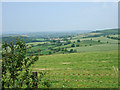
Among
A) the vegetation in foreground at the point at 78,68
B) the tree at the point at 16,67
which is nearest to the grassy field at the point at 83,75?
the vegetation in foreground at the point at 78,68

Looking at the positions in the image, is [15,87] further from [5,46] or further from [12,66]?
[5,46]

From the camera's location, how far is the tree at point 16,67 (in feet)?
12.3

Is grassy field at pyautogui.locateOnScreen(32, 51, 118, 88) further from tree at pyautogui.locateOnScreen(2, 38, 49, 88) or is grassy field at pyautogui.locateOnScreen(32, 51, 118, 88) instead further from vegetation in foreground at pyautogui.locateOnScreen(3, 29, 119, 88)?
tree at pyautogui.locateOnScreen(2, 38, 49, 88)

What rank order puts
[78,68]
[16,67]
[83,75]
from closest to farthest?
[16,67]
[83,75]
[78,68]

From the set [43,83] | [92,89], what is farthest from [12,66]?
[92,89]

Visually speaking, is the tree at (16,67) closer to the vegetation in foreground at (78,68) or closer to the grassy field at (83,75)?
the vegetation in foreground at (78,68)

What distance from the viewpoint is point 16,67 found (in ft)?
12.5

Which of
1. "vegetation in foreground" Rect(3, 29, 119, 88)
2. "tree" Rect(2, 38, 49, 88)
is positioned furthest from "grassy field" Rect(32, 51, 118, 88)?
"tree" Rect(2, 38, 49, 88)

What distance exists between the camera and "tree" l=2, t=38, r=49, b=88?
12.3ft

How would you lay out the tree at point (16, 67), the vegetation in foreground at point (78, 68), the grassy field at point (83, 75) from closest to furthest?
1. the tree at point (16, 67)
2. the vegetation in foreground at point (78, 68)
3. the grassy field at point (83, 75)

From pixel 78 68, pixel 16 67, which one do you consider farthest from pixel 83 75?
pixel 16 67

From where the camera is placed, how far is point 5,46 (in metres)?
3.89

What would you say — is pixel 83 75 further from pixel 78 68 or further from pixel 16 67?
pixel 16 67

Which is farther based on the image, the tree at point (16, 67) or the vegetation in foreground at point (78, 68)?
the vegetation in foreground at point (78, 68)
